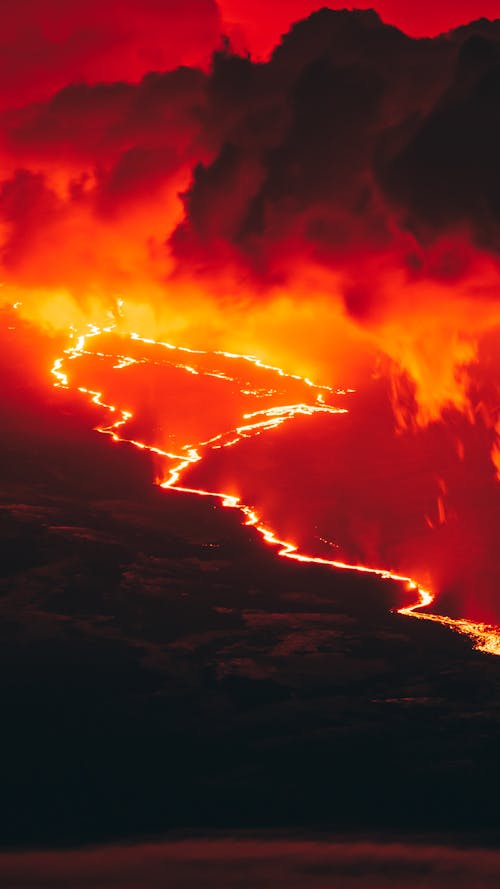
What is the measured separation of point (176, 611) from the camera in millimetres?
5406

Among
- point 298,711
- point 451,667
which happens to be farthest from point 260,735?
point 451,667

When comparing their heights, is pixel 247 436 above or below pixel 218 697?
above

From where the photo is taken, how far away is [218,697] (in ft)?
14.0

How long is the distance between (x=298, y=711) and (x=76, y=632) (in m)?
1.35

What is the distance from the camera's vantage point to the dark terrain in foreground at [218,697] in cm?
333

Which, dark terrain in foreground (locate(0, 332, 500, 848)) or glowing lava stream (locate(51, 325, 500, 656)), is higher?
glowing lava stream (locate(51, 325, 500, 656))

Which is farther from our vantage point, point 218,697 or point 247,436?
point 247,436

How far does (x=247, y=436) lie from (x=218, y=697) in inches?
245

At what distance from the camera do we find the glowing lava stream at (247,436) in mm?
5375

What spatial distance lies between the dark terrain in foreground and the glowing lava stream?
17 centimetres

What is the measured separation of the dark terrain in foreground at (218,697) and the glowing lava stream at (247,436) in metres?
0.17

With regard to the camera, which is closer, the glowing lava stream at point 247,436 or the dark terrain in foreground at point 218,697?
the dark terrain in foreground at point 218,697

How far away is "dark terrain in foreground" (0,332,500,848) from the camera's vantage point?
3326mm

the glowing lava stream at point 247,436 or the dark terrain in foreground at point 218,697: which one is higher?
the glowing lava stream at point 247,436
